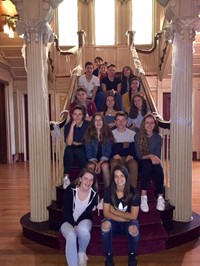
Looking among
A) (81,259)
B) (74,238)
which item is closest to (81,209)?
(74,238)

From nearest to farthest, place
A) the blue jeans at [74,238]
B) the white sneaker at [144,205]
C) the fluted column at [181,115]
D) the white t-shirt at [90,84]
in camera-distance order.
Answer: the blue jeans at [74,238], the white sneaker at [144,205], the fluted column at [181,115], the white t-shirt at [90,84]

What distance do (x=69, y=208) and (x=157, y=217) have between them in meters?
1.14

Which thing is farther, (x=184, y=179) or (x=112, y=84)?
(x=112, y=84)

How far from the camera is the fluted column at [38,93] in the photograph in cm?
406

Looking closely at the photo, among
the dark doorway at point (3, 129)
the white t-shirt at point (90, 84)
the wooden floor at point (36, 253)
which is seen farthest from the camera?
the dark doorway at point (3, 129)

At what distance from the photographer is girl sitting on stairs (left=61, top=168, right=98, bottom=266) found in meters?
3.26

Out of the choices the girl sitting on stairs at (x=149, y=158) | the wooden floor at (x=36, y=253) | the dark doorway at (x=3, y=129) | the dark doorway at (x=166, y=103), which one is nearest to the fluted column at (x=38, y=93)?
the wooden floor at (x=36, y=253)

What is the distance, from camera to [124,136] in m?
4.35

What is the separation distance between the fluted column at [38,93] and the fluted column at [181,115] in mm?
1509

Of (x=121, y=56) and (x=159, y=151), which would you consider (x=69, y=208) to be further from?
(x=121, y=56)

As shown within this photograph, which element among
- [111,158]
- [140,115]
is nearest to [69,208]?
[111,158]

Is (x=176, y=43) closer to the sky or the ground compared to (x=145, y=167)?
closer to the sky

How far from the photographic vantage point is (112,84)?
20.2 feet

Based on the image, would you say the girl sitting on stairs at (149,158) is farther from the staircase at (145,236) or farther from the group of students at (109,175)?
the staircase at (145,236)
